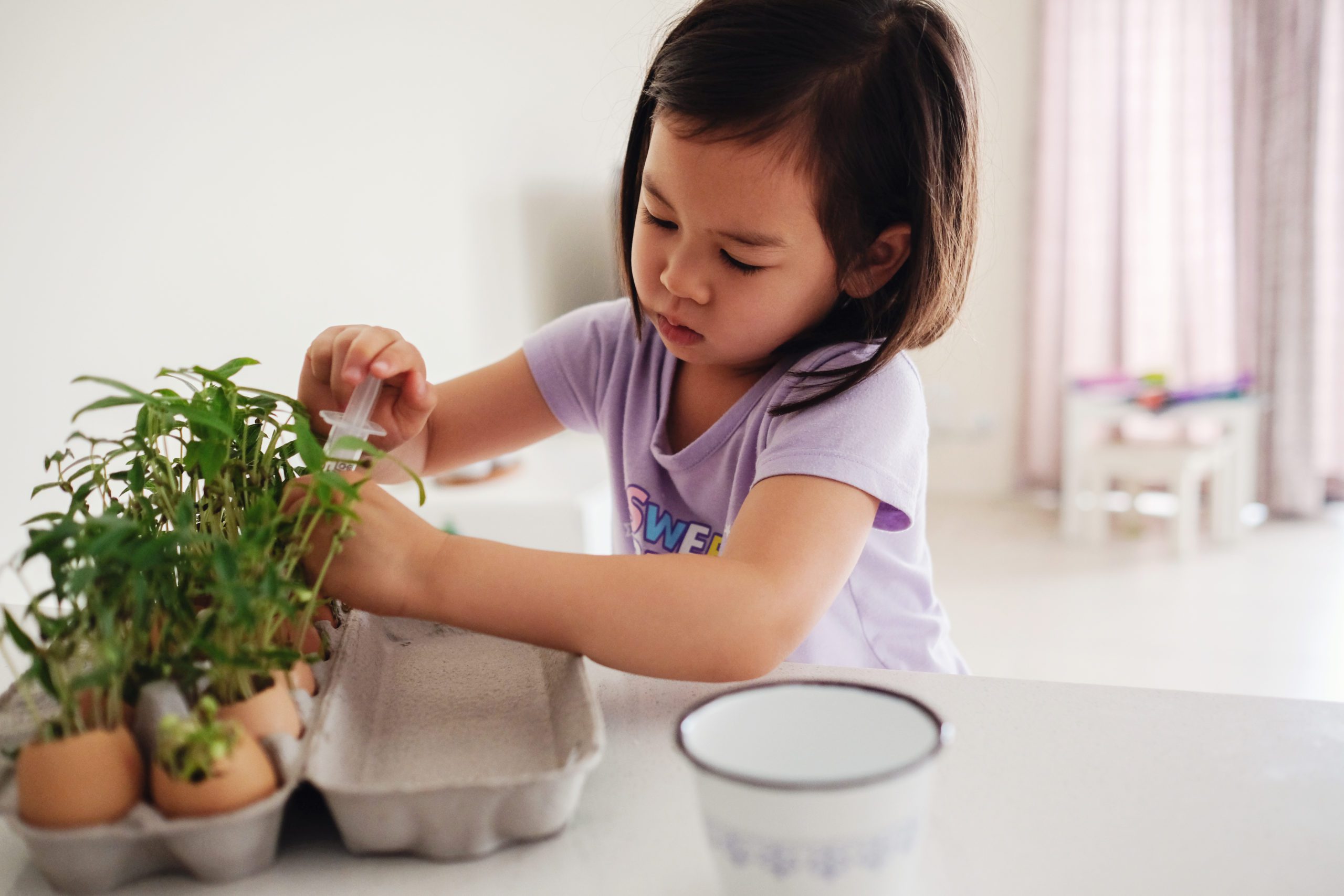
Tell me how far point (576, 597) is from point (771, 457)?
209 millimetres

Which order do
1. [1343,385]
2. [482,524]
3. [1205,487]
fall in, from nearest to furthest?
[482,524] → [1343,385] → [1205,487]

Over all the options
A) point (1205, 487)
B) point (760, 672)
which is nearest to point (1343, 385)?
point (1205, 487)

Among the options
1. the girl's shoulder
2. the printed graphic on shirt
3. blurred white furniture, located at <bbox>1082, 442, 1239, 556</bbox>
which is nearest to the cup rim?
the girl's shoulder

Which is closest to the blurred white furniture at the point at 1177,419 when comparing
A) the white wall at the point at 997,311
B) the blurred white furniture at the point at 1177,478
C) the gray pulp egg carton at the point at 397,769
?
the blurred white furniture at the point at 1177,478

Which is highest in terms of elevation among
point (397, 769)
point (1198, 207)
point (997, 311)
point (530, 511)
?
point (397, 769)

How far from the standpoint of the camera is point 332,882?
0.45 m

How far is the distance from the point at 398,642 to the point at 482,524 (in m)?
1.24

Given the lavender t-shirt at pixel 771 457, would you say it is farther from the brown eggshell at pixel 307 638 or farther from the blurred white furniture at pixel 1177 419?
the blurred white furniture at pixel 1177 419

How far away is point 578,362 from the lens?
3.45 feet

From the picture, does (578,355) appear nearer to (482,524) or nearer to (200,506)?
(200,506)

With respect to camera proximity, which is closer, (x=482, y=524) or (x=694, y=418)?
(x=694, y=418)

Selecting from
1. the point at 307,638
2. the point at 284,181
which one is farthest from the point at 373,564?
the point at 284,181

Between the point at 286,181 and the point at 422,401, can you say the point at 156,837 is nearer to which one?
the point at 422,401

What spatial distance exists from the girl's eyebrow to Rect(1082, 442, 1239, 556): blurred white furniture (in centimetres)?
284
